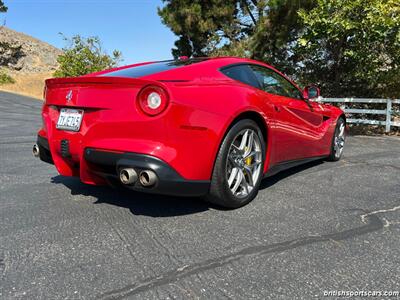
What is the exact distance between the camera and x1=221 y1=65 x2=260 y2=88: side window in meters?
3.37

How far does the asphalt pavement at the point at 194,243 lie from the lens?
202 cm

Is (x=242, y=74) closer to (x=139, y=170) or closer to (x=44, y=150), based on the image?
(x=139, y=170)

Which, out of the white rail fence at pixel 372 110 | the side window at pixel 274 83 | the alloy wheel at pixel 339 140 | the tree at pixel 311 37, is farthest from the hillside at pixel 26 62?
the side window at pixel 274 83

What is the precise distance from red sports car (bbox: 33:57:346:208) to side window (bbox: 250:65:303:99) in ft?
0.16

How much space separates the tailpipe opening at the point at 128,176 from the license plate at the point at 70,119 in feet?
2.01

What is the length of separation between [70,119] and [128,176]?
81 centimetres

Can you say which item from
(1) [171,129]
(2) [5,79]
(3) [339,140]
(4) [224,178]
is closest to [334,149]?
(3) [339,140]

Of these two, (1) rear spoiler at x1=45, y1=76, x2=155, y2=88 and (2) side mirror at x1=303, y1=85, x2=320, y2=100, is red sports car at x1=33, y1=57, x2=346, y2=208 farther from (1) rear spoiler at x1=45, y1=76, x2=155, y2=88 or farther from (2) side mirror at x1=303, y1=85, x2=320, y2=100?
(2) side mirror at x1=303, y1=85, x2=320, y2=100

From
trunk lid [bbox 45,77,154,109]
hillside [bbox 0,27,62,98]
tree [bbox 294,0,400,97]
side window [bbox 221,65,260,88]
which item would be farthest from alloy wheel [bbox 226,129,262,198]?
hillside [bbox 0,27,62,98]

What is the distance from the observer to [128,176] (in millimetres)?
2590

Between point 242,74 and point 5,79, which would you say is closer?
point 242,74

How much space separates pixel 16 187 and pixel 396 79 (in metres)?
10.3

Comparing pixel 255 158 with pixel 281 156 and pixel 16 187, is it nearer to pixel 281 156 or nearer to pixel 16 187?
pixel 281 156

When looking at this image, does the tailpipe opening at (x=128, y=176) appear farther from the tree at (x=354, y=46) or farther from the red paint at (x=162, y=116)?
the tree at (x=354, y=46)
